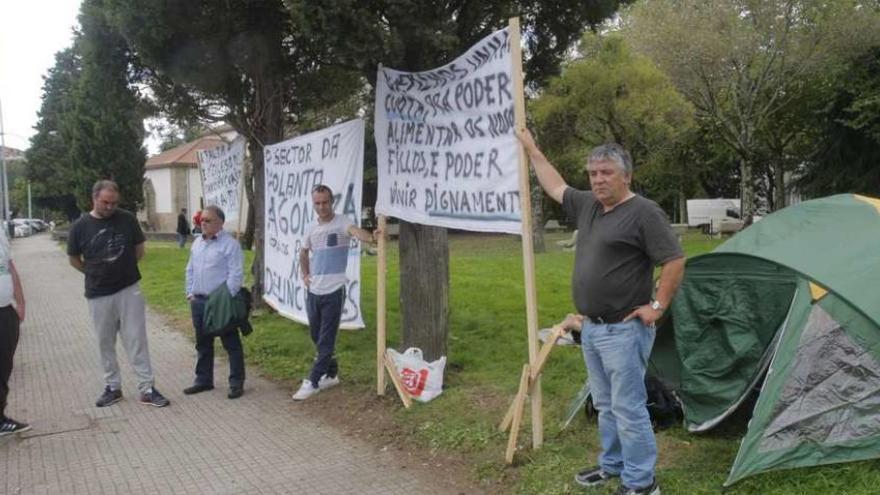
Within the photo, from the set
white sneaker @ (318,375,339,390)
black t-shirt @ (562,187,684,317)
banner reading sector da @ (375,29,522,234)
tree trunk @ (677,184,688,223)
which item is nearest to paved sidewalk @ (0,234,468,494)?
white sneaker @ (318,375,339,390)

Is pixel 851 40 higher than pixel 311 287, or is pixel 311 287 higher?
pixel 851 40

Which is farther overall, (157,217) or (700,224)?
(157,217)

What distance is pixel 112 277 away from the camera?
6.16 m

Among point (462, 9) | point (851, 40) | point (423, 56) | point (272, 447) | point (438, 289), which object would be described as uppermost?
point (851, 40)

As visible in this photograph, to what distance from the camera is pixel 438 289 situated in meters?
5.97

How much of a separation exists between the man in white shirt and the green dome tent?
489cm

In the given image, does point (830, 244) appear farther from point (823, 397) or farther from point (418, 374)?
point (418, 374)

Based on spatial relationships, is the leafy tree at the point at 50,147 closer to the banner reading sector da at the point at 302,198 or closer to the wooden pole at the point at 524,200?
the banner reading sector da at the point at 302,198

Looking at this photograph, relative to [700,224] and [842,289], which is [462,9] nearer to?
[842,289]

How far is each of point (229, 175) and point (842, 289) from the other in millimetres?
7548

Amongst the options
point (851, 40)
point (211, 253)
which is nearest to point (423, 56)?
point (211, 253)

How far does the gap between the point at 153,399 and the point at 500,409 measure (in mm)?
3086

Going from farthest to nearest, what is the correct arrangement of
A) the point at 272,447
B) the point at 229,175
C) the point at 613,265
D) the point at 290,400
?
the point at 229,175, the point at 290,400, the point at 272,447, the point at 613,265

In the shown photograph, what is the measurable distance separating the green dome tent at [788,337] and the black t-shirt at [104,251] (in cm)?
438
